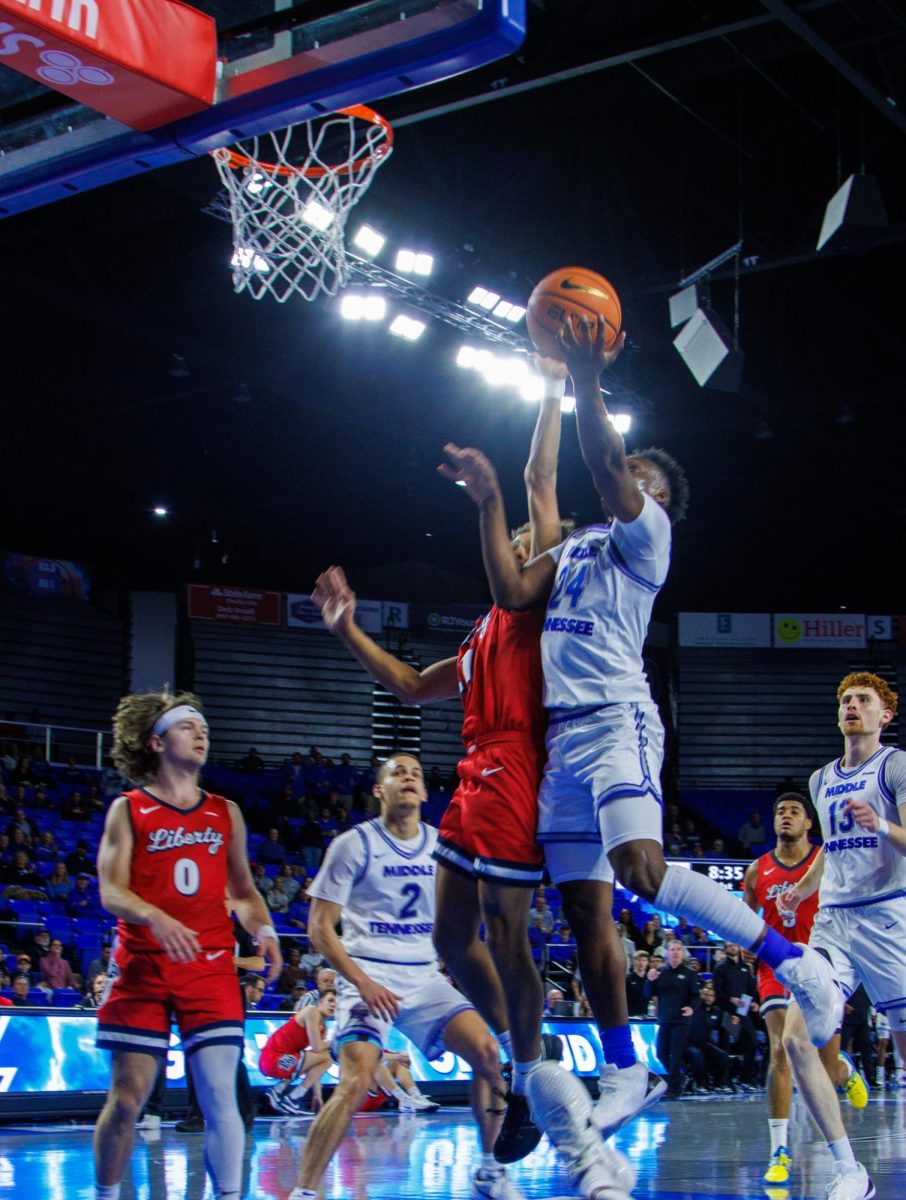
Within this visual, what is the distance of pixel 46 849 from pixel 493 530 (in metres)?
16.3

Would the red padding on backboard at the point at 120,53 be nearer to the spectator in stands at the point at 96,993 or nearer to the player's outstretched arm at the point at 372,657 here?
the player's outstretched arm at the point at 372,657

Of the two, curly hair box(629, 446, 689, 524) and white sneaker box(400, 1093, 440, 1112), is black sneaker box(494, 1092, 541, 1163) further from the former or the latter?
white sneaker box(400, 1093, 440, 1112)

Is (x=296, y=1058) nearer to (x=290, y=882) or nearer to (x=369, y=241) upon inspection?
(x=290, y=882)

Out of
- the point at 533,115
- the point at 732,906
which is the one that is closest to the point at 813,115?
the point at 533,115

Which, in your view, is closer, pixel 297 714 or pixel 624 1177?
pixel 624 1177

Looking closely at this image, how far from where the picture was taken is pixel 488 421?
20.7m

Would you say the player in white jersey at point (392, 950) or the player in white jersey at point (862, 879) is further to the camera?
the player in white jersey at point (862, 879)

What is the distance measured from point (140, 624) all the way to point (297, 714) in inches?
161

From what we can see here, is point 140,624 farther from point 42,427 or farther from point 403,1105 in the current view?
point 403,1105

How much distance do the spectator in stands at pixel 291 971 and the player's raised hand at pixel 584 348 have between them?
528 inches

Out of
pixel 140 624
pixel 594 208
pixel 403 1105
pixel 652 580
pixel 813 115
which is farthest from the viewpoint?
pixel 140 624

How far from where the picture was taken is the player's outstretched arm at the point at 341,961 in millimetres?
6059

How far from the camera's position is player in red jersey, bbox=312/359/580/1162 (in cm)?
486

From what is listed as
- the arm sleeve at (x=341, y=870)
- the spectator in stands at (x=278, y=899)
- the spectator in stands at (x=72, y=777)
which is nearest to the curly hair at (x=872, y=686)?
the arm sleeve at (x=341, y=870)
